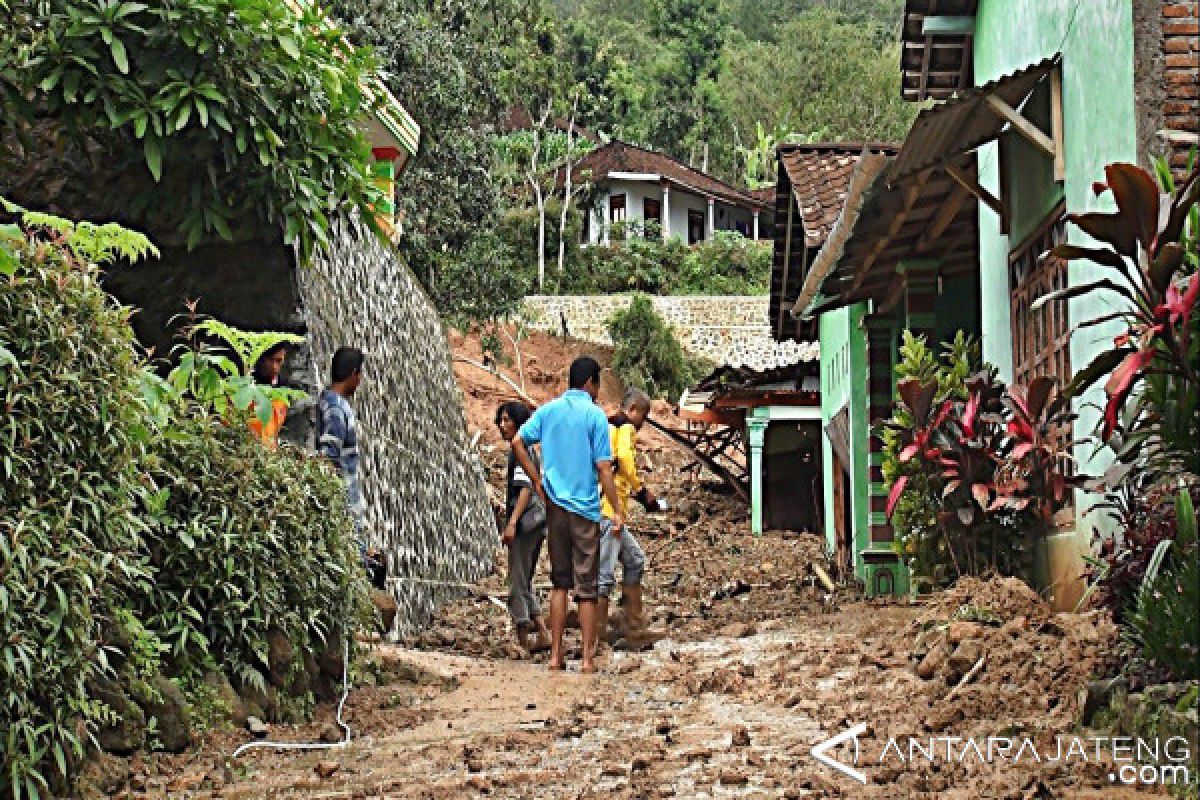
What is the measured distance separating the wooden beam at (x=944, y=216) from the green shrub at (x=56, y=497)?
7.20 meters

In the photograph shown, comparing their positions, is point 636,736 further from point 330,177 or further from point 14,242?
point 330,177

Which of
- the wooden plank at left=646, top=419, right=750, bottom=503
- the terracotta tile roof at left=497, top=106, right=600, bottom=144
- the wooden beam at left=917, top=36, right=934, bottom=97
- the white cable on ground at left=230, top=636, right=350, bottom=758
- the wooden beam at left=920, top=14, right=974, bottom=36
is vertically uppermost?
the terracotta tile roof at left=497, top=106, right=600, bottom=144

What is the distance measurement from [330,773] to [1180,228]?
12.5 feet

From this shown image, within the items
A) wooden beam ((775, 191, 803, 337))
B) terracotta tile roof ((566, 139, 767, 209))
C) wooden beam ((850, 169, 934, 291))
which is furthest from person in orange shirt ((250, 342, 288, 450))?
terracotta tile roof ((566, 139, 767, 209))

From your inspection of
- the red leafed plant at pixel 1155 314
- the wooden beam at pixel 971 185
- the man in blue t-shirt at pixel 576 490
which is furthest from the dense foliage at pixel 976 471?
the red leafed plant at pixel 1155 314

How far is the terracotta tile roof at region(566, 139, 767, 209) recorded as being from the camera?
54.0 metres

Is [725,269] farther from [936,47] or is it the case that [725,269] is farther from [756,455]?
[936,47]

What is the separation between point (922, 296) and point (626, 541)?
431 centimetres

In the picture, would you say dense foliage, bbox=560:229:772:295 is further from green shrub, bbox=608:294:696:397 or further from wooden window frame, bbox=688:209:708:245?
green shrub, bbox=608:294:696:397

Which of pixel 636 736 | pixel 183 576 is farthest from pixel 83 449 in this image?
pixel 636 736

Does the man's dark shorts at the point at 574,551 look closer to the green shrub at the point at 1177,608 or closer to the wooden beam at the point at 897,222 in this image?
the wooden beam at the point at 897,222

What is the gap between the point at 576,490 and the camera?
1033 cm

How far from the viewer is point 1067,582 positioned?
931 cm

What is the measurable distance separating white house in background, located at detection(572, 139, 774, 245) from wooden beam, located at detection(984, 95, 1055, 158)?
4251 cm
